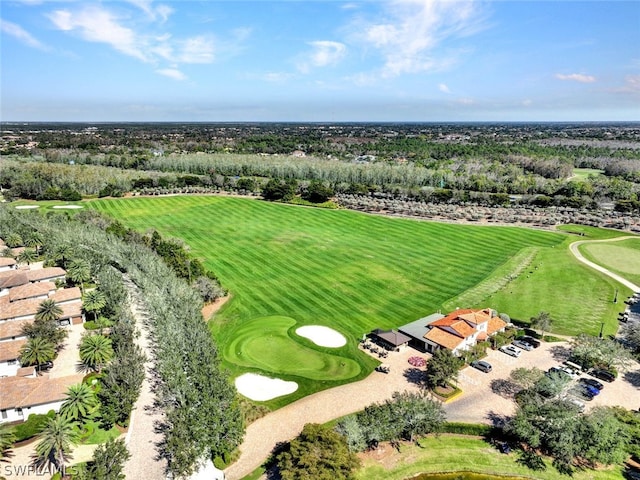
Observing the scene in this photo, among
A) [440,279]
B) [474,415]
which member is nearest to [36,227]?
[440,279]

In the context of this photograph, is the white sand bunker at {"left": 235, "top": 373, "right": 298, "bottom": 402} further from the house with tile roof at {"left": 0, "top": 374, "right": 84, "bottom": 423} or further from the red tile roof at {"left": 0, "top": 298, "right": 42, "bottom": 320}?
the red tile roof at {"left": 0, "top": 298, "right": 42, "bottom": 320}

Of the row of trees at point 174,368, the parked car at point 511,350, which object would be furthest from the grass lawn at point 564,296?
the row of trees at point 174,368

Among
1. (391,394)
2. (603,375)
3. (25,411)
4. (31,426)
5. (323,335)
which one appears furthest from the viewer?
(323,335)

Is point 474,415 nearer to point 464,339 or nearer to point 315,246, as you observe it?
point 464,339

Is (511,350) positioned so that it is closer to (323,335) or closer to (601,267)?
(323,335)

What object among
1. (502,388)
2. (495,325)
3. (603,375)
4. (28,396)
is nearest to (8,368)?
(28,396)

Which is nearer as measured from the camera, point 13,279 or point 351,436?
point 351,436
